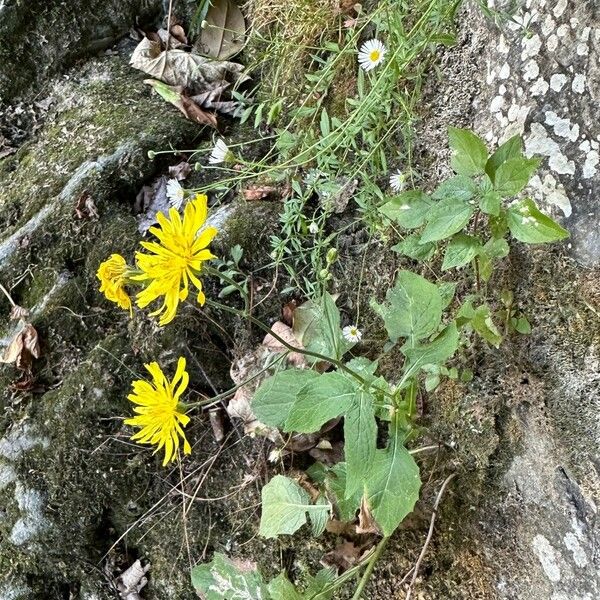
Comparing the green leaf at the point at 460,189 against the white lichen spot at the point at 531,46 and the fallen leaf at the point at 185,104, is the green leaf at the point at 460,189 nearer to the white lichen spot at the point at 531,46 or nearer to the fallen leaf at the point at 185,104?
the white lichen spot at the point at 531,46

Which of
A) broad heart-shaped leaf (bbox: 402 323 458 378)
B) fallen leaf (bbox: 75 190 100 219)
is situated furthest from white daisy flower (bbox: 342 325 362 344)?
fallen leaf (bbox: 75 190 100 219)

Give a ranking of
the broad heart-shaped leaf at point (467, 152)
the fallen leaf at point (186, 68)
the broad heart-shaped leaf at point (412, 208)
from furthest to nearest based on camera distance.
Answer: the fallen leaf at point (186, 68), the broad heart-shaped leaf at point (412, 208), the broad heart-shaped leaf at point (467, 152)

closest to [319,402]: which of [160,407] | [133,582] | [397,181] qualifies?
[160,407]

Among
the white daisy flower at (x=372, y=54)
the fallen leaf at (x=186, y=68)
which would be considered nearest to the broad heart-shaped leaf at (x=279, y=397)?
the white daisy flower at (x=372, y=54)

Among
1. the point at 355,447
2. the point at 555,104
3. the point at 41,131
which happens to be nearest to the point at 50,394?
the point at 41,131

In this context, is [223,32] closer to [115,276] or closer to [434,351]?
[115,276]

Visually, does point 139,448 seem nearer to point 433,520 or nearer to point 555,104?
point 433,520
